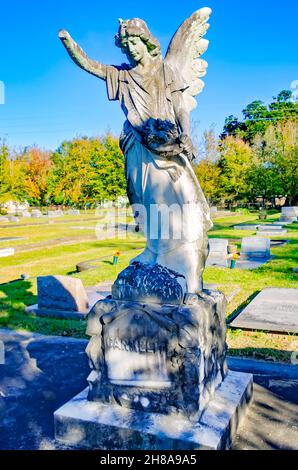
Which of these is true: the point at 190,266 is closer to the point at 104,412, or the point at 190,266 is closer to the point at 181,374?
the point at 181,374

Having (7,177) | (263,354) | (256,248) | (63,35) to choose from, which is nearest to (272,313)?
(263,354)

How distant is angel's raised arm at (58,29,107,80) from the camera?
351 centimetres

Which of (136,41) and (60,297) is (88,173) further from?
(136,41)

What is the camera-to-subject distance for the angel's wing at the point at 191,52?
3748 mm

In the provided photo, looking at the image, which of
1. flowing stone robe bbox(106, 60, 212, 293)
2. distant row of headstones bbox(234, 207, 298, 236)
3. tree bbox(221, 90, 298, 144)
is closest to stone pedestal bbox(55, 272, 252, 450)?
→ flowing stone robe bbox(106, 60, 212, 293)

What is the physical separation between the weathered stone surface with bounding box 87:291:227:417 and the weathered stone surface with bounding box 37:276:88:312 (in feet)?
13.7

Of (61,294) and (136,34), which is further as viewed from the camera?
(61,294)

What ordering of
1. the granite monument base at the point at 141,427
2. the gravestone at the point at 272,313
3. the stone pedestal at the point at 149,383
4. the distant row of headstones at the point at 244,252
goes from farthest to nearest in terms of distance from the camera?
the distant row of headstones at the point at 244,252, the gravestone at the point at 272,313, the stone pedestal at the point at 149,383, the granite monument base at the point at 141,427

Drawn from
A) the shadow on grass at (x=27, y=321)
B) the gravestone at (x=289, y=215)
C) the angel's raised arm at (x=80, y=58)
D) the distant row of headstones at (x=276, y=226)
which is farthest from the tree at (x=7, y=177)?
the angel's raised arm at (x=80, y=58)

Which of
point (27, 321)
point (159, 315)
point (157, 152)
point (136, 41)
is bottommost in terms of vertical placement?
point (27, 321)

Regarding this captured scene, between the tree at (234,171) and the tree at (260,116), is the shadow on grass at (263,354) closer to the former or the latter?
the tree at (234,171)

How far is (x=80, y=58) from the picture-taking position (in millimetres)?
3598

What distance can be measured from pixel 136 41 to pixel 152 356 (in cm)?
255

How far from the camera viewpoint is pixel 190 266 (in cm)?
371
